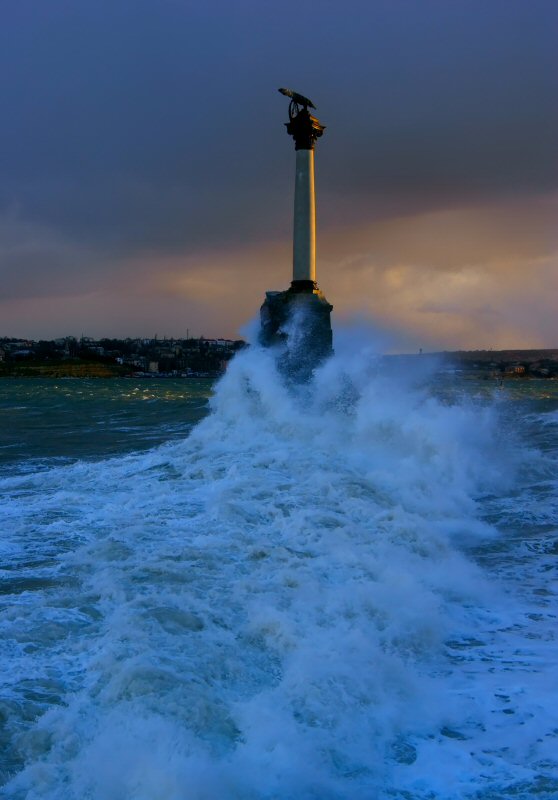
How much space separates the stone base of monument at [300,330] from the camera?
66.4 ft

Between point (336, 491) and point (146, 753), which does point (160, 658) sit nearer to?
point (146, 753)

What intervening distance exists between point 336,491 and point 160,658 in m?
5.16

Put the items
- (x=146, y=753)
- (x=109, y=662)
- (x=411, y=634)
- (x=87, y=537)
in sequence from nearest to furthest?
(x=146, y=753), (x=109, y=662), (x=411, y=634), (x=87, y=537)

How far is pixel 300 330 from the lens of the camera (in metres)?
20.3

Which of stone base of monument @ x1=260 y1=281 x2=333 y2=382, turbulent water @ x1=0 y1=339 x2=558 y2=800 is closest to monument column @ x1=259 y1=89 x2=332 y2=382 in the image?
stone base of monument @ x1=260 y1=281 x2=333 y2=382

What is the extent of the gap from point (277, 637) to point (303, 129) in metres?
19.7

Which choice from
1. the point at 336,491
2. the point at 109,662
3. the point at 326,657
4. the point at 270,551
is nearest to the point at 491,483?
the point at 336,491

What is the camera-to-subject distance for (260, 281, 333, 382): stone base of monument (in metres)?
20.2

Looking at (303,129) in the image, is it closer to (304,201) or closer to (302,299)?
(304,201)

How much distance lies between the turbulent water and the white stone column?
1142 cm

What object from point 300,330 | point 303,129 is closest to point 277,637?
point 300,330

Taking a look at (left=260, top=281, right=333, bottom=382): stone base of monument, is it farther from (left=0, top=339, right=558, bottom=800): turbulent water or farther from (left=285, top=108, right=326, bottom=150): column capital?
(left=0, top=339, right=558, bottom=800): turbulent water

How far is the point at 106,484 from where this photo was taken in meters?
10.3

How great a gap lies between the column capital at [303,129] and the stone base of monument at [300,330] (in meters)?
4.54
